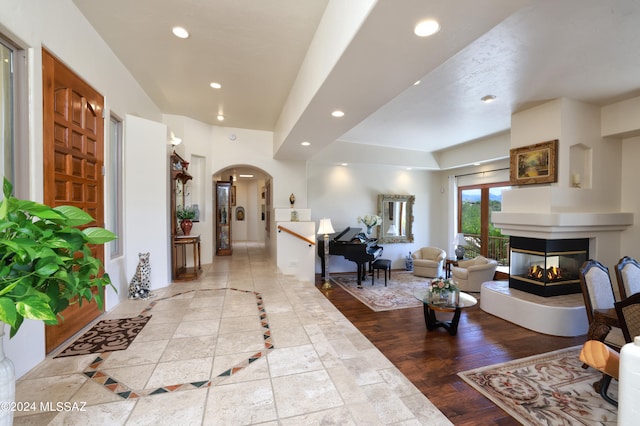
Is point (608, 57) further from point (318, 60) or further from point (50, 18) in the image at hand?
Answer: point (50, 18)

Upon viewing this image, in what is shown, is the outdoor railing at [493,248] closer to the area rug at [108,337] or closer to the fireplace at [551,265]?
the fireplace at [551,265]

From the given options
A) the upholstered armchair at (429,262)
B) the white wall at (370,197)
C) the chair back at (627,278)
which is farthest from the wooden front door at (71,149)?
the upholstered armchair at (429,262)

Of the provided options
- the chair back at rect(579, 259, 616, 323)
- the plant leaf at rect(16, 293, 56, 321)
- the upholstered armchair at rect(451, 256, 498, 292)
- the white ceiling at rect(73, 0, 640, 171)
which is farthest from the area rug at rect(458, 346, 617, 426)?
the plant leaf at rect(16, 293, 56, 321)

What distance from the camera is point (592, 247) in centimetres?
420

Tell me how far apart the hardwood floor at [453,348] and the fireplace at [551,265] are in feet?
2.34

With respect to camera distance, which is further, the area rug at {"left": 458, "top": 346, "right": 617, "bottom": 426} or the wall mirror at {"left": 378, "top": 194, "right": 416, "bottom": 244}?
the wall mirror at {"left": 378, "top": 194, "right": 416, "bottom": 244}

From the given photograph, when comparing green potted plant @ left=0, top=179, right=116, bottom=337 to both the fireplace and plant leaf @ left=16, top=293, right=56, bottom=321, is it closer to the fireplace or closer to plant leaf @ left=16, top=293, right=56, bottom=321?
plant leaf @ left=16, top=293, right=56, bottom=321

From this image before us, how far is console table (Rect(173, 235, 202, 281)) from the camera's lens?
4.57 metres

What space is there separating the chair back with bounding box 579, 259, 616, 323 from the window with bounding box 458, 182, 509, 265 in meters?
3.69

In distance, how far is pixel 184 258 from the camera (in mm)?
5305

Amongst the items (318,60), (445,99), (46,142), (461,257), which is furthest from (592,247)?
(46,142)

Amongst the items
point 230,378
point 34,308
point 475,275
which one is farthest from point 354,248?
point 34,308

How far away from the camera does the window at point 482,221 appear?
6484 millimetres

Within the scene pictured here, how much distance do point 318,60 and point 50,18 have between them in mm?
2201
